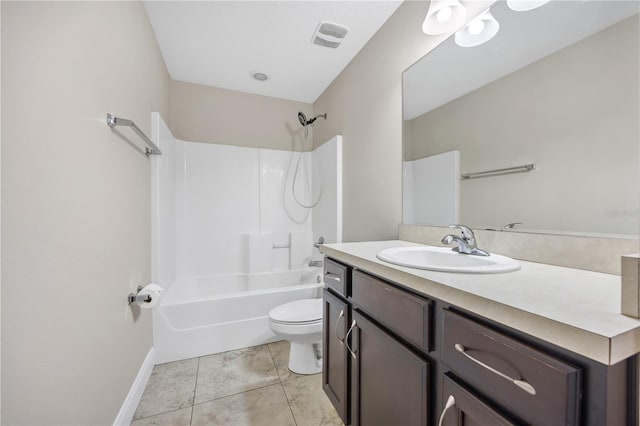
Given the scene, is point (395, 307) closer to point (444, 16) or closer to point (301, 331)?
point (301, 331)

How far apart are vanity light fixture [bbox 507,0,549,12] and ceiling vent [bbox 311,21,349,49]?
3.46 ft

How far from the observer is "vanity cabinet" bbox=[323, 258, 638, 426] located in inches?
16.7

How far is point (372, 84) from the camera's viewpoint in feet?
6.34

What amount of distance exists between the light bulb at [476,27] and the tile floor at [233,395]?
2051mm

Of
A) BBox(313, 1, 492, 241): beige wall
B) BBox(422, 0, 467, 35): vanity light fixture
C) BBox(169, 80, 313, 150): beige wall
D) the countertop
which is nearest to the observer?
the countertop

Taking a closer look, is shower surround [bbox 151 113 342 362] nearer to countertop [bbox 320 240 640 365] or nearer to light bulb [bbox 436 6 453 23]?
light bulb [bbox 436 6 453 23]

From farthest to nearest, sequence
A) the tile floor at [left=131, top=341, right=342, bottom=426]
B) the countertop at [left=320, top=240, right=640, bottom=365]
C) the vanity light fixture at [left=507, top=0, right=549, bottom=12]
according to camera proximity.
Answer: the tile floor at [left=131, top=341, right=342, bottom=426]
the vanity light fixture at [left=507, top=0, right=549, bottom=12]
the countertop at [left=320, top=240, right=640, bottom=365]

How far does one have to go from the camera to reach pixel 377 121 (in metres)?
1.88

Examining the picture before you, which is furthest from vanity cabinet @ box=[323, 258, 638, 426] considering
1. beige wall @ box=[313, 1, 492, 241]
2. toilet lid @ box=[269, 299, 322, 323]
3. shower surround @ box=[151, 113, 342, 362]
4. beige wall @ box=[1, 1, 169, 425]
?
shower surround @ box=[151, 113, 342, 362]

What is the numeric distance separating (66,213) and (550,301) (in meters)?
1.39

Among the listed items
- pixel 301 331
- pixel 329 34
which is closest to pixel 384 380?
pixel 301 331

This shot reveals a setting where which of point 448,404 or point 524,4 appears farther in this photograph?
point 524,4

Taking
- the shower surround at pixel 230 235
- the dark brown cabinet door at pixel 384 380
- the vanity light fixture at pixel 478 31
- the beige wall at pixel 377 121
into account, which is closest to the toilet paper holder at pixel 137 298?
the shower surround at pixel 230 235

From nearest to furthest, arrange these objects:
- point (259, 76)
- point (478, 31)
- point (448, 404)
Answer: point (448, 404) < point (478, 31) < point (259, 76)
